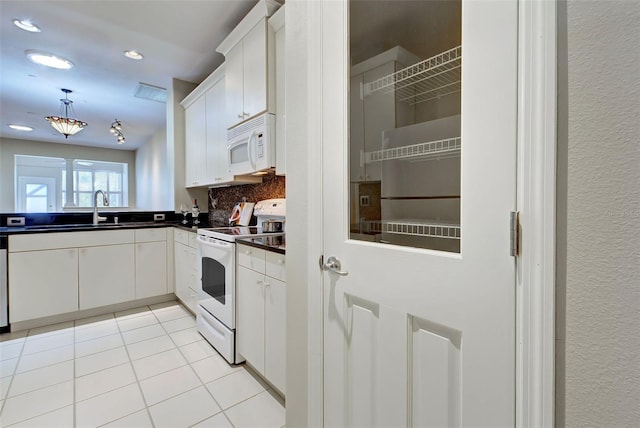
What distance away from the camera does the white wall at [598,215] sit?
491mm

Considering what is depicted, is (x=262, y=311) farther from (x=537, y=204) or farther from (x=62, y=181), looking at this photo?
(x=62, y=181)

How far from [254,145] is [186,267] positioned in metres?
1.55

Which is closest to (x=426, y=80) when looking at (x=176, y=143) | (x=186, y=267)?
(x=186, y=267)

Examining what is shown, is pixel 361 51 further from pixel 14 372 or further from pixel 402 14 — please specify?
pixel 14 372

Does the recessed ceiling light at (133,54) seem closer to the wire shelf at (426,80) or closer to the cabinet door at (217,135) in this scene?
the cabinet door at (217,135)

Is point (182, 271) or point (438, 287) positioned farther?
point (182, 271)

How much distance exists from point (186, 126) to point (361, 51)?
3.23 m

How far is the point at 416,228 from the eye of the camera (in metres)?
0.92

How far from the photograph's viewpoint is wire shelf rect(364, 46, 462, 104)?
0.82 meters

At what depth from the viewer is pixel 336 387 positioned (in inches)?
40.9

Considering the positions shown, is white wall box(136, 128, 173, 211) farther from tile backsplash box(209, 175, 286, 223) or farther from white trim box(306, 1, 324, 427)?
white trim box(306, 1, 324, 427)

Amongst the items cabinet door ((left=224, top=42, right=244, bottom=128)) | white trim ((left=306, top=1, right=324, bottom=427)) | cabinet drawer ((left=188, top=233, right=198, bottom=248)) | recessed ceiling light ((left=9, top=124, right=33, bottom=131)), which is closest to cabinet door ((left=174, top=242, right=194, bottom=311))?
cabinet drawer ((left=188, top=233, right=198, bottom=248))

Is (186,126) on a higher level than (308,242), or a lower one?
higher

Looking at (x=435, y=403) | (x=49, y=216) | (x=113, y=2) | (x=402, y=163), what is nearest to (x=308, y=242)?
(x=402, y=163)
